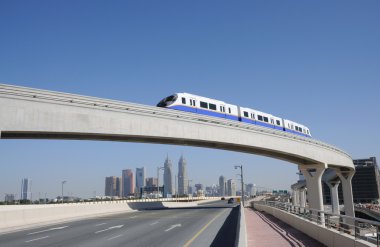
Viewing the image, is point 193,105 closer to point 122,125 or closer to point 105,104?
point 122,125

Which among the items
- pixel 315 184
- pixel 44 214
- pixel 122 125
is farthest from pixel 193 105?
pixel 315 184

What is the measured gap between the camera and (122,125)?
2661 centimetres

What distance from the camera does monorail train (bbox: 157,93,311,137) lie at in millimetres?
33531

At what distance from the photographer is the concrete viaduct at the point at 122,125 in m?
21.8

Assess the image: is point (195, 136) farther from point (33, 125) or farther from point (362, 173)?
point (362, 173)

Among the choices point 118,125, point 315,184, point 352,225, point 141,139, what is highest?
point 118,125

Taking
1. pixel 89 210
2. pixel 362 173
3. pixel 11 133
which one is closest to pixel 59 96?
pixel 11 133

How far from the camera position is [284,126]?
49.2 m

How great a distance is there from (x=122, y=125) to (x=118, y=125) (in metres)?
0.33

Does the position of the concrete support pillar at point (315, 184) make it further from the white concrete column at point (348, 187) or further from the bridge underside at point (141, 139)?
the white concrete column at point (348, 187)

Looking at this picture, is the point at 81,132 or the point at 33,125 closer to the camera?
the point at 33,125

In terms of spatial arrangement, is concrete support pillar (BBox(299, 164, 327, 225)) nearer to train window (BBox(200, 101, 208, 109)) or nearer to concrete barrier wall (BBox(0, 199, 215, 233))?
train window (BBox(200, 101, 208, 109))

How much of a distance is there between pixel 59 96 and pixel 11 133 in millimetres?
3837

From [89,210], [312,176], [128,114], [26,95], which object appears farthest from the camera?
[312,176]
